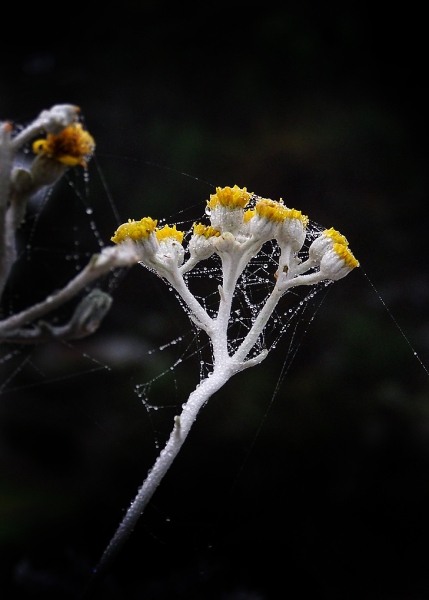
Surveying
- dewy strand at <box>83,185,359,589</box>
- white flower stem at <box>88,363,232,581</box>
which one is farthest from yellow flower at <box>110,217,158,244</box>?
white flower stem at <box>88,363,232,581</box>

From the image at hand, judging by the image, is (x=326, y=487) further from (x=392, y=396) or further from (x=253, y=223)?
(x=253, y=223)

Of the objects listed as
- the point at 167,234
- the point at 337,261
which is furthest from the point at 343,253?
the point at 167,234

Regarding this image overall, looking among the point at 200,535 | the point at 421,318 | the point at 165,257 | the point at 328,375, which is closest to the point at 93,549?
the point at 200,535

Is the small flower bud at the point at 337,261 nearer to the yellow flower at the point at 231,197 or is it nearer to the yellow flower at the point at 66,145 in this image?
the yellow flower at the point at 231,197

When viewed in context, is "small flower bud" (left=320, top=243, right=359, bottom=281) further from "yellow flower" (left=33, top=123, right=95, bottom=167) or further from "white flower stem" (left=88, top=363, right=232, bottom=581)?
"yellow flower" (left=33, top=123, right=95, bottom=167)

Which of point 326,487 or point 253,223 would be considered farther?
point 326,487

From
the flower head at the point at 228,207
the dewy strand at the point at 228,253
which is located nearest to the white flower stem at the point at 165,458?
the dewy strand at the point at 228,253

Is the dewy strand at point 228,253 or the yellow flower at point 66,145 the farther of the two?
the dewy strand at point 228,253
